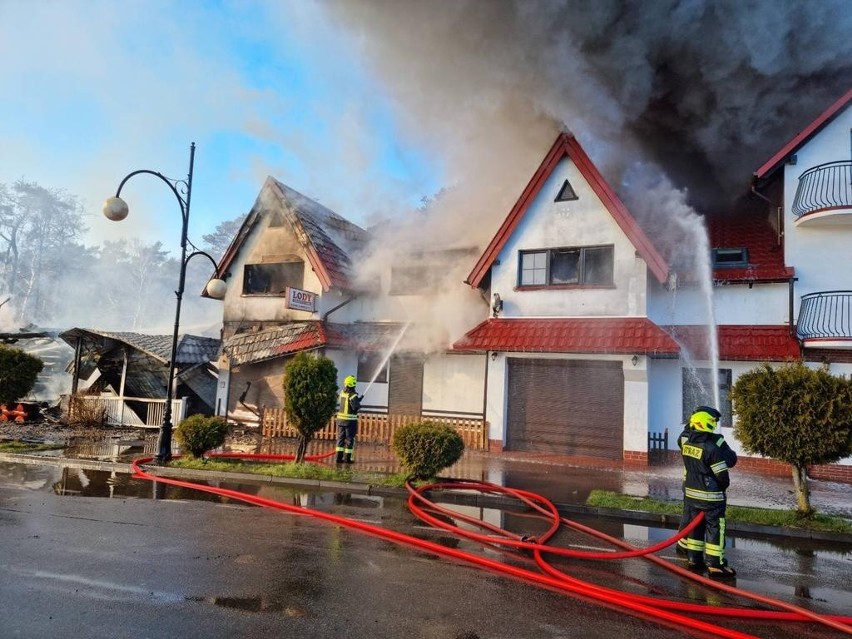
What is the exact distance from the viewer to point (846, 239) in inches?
495

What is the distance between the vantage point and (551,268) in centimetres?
1393

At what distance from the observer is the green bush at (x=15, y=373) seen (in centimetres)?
1448

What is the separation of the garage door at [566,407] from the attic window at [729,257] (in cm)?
394

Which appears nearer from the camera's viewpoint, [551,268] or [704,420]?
[704,420]

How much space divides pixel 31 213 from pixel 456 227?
171 ft

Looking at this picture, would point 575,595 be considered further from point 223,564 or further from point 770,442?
point 770,442

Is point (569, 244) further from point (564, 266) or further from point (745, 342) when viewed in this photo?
point (745, 342)

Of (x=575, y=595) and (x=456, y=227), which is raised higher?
(x=456, y=227)

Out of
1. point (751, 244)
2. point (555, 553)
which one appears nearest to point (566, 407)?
point (751, 244)

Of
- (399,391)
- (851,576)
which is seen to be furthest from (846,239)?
(399,391)

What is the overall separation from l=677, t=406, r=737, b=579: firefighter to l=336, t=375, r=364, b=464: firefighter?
6.55 meters

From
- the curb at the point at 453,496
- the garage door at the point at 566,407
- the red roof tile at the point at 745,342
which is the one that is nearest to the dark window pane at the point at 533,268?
the garage door at the point at 566,407

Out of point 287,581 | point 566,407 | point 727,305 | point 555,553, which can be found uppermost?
point 727,305

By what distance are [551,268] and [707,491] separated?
29.6 feet
